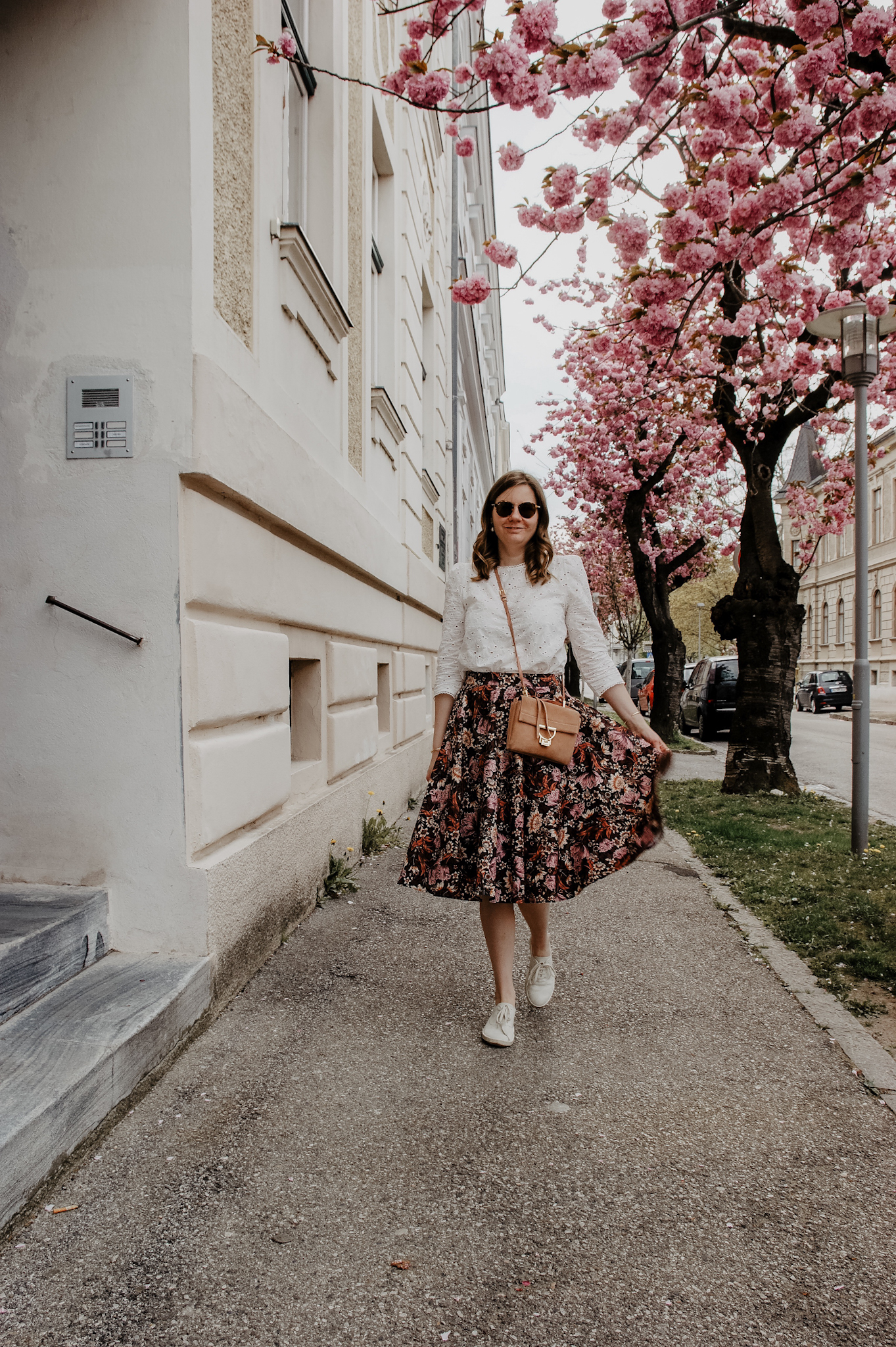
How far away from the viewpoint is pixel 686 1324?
1849 millimetres

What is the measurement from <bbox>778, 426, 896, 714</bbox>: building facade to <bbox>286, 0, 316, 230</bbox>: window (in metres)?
29.5

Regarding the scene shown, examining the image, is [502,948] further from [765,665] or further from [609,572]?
[609,572]

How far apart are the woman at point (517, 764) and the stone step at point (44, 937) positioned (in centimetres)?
108

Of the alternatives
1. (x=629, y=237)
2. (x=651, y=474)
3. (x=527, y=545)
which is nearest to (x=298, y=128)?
(x=629, y=237)

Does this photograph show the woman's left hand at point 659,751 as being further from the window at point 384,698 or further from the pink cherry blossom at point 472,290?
the window at point 384,698

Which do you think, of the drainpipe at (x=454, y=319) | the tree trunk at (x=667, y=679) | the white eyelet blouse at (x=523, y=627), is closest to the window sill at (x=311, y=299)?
the white eyelet blouse at (x=523, y=627)

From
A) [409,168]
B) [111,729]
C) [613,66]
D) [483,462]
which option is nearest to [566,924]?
[111,729]

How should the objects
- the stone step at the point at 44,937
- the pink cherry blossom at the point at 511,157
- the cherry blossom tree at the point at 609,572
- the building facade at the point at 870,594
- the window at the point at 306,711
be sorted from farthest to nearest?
the building facade at the point at 870,594 → the cherry blossom tree at the point at 609,572 → the window at the point at 306,711 → the pink cherry blossom at the point at 511,157 → the stone step at the point at 44,937

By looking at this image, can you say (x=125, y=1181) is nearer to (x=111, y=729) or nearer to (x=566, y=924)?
(x=111, y=729)

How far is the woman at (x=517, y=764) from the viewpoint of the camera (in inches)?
126

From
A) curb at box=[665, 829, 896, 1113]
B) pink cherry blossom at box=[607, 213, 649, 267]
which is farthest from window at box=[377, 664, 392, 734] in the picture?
pink cherry blossom at box=[607, 213, 649, 267]

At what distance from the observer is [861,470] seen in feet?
22.2

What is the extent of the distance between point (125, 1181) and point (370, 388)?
Answer: 19.3ft

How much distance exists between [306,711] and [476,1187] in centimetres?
336
